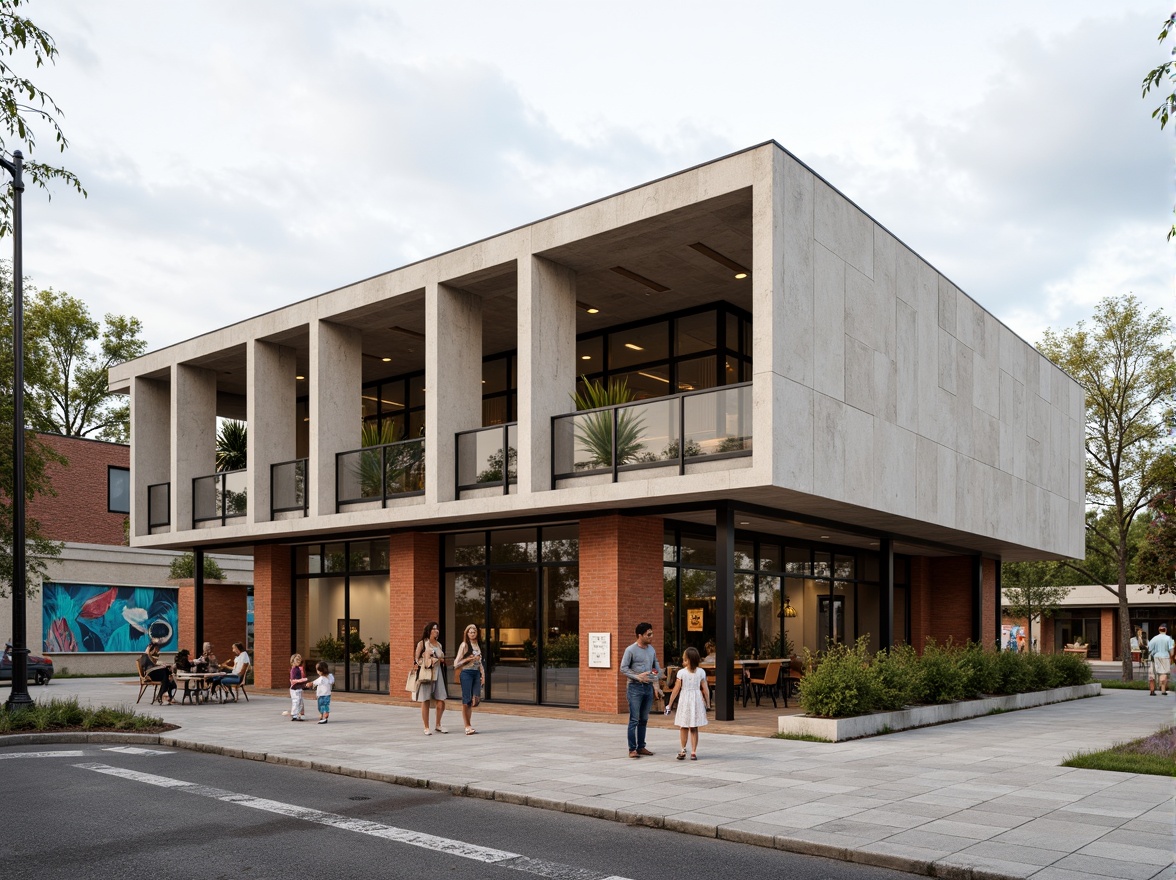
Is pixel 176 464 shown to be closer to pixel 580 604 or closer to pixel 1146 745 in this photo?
pixel 580 604

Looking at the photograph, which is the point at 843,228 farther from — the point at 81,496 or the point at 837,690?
the point at 81,496

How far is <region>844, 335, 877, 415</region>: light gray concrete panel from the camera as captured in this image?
18.6 m

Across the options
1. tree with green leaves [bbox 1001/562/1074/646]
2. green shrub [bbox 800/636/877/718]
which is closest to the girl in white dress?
green shrub [bbox 800/636/877/718]

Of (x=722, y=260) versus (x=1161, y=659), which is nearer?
(x=722, y=260)

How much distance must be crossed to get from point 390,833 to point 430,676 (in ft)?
24.4

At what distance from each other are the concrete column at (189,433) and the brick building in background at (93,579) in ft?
34.7

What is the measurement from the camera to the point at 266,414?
25.7m

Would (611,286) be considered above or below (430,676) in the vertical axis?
above

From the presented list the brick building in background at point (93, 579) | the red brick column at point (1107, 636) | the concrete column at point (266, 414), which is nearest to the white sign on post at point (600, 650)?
the concrete column at point (266, 414)

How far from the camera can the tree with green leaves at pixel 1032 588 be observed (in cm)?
5447

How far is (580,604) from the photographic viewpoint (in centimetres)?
1966

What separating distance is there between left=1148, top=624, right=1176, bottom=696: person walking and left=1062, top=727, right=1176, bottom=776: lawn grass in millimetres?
13472

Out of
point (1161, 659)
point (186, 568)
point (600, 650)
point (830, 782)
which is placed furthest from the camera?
point (186, 568)

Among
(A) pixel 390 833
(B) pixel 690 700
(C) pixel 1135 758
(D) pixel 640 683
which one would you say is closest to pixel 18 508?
(D) pixel 640 683
